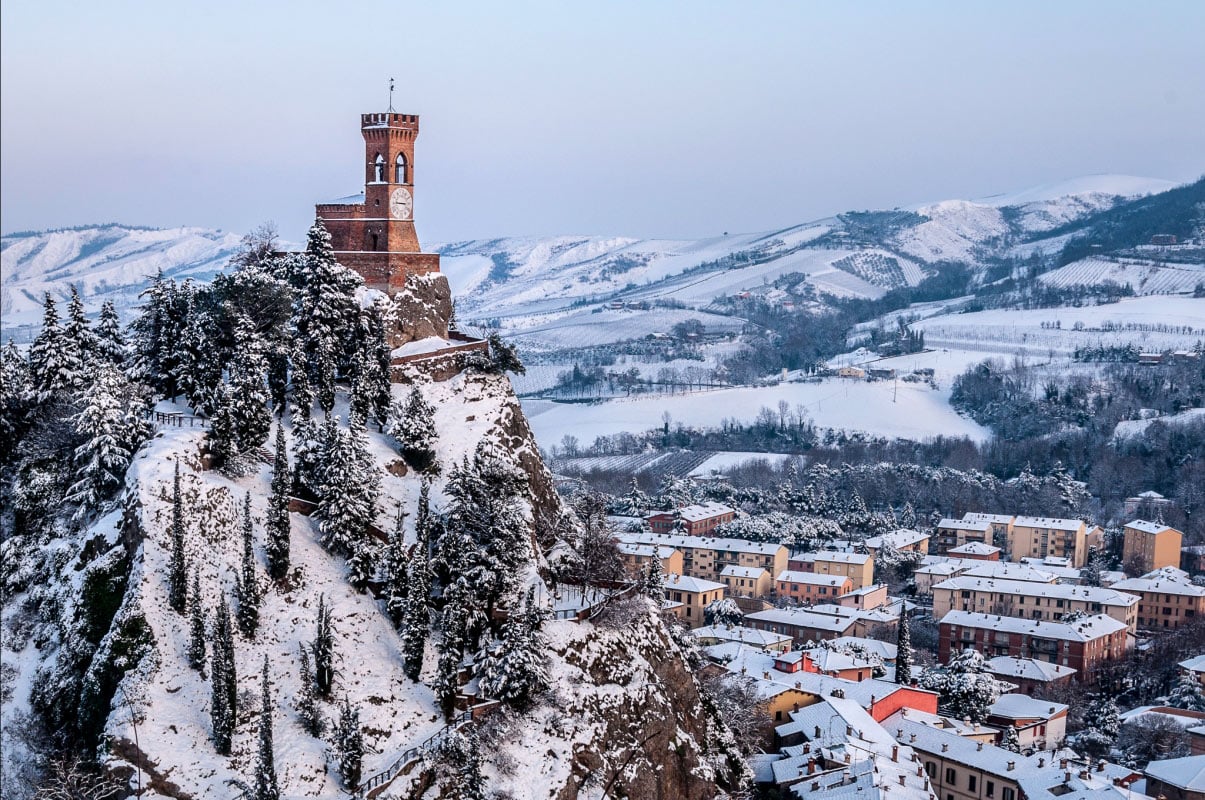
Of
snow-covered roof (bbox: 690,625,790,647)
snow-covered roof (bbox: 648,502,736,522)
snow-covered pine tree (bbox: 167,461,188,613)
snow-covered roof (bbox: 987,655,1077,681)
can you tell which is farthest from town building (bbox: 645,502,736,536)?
snow-covered pine tree (bbox: 167,461,188,613)

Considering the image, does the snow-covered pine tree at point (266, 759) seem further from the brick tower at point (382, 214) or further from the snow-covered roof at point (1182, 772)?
the snow-covered roof at point (1182, 772)

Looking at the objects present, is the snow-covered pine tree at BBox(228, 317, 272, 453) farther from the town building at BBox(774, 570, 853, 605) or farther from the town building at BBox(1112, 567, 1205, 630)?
the town building at BBox(1112, 567, 1205, 630)

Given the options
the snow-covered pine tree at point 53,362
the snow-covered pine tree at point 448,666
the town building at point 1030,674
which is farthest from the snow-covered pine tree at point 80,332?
the town building at point 1030,674

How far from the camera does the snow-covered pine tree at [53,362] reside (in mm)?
50375

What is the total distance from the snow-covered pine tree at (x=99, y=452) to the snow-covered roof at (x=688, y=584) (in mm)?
49645

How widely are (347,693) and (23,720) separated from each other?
34.6 ft

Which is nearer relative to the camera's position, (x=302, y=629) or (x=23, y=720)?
(x=23, y=720)

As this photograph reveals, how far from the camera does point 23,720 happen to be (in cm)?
3731

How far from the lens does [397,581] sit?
139 feet

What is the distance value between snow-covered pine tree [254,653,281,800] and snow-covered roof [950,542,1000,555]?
78.6 m

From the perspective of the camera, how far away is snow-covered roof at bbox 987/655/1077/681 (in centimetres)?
7000

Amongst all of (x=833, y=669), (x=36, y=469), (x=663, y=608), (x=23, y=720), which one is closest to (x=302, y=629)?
(x=23, y=720)

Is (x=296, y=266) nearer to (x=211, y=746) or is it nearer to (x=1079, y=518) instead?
(x=211, y=746)

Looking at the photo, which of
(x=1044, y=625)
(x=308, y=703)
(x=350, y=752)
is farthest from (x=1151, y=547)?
(x=350, y=752)
